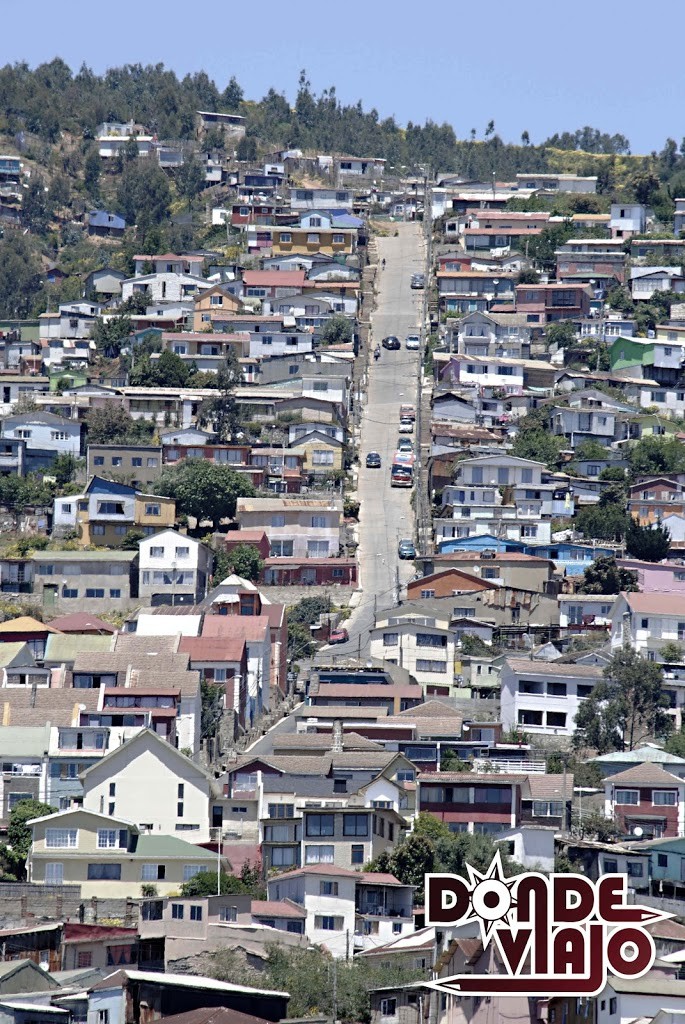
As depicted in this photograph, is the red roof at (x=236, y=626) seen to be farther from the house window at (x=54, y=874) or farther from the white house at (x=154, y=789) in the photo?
the house window at (x=54, y=874)

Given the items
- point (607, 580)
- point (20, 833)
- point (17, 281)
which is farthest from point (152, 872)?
point (17, 281)

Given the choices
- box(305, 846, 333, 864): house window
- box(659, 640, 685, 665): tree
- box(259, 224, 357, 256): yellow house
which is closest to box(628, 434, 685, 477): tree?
box(659, 640, 685, 665): tree

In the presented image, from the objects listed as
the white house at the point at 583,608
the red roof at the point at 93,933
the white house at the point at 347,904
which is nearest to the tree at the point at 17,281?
the white house at the point at 583,608

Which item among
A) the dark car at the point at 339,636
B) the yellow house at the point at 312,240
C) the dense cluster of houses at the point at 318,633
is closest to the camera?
the dense cluster of houses at the point at 318,633

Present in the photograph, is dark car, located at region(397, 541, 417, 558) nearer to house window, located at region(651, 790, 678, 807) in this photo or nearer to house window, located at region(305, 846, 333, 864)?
house window, located at region(651, 790, 678, 807)

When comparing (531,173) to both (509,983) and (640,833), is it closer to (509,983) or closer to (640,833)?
(640,833)

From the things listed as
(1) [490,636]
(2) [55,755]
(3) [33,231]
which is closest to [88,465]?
(1) [490,636]
